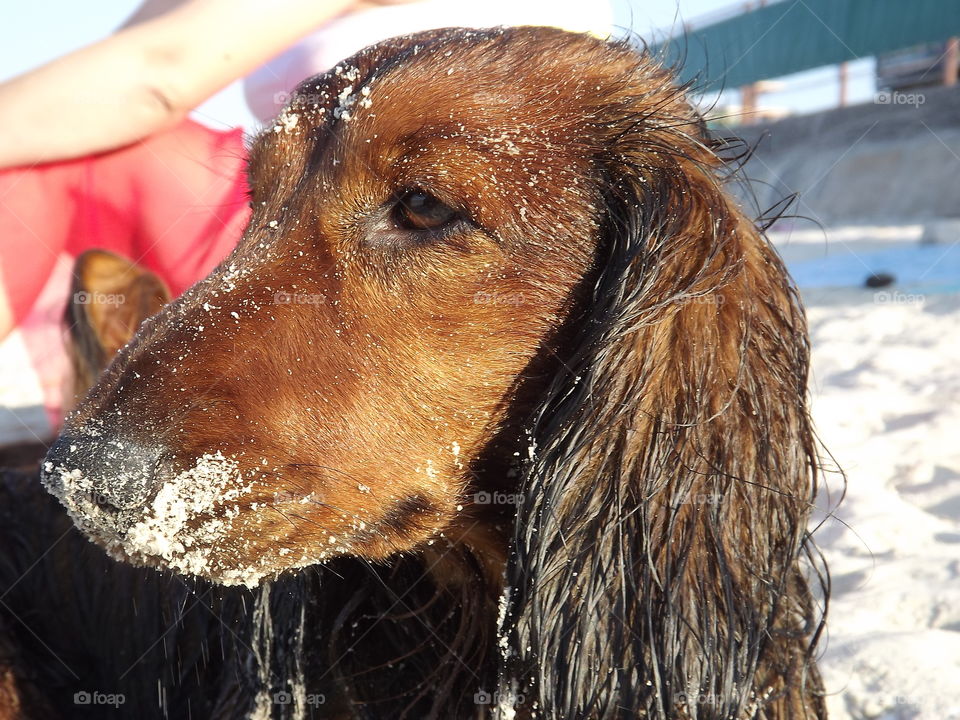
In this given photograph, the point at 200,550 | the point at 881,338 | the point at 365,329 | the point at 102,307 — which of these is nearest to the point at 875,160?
the point at 881,338

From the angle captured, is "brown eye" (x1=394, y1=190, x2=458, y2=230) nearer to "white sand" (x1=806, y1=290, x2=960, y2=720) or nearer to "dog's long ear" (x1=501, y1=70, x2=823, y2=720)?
"dog's long ear" (x1=501, y1=70, x2=823, y2=720)

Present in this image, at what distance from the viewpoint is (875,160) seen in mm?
15594

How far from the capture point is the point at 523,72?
6.68 feet

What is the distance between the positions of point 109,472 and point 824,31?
13.1m

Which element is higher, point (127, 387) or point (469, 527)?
point (127, 387)

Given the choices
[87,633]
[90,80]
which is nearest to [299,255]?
[87,633]

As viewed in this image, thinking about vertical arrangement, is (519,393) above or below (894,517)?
above

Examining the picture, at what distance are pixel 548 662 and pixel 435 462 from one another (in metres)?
0.50

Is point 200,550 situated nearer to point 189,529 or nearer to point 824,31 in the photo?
point 189,529

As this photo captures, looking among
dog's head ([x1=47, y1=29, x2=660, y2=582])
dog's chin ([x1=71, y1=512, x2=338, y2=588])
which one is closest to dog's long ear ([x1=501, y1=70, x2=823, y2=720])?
dog's head ([x1=47, y1=29, x2=660, y2=582])

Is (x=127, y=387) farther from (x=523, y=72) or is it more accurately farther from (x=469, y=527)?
(x=523, y=72)

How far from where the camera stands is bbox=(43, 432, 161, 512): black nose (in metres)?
1.61

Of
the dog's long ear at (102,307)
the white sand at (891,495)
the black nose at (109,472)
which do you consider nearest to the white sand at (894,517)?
the white sand at (891,495)

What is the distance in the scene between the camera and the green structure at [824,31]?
1171cm
